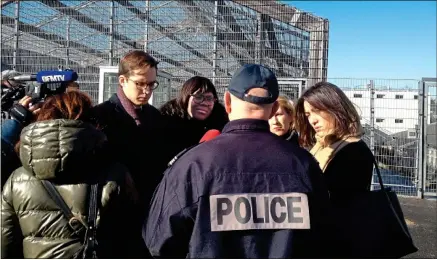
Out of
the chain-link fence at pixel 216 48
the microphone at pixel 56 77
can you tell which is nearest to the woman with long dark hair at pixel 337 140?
the microphone at pixel 56 77

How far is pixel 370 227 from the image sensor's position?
79.4 inches

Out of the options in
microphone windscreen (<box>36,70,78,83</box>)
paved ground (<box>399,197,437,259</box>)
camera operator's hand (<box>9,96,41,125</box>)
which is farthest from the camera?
paved ground (<box>399,197,437,259</box>)

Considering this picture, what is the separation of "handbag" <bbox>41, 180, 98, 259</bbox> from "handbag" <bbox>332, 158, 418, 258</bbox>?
104 centimetres

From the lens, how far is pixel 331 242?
5.93 ft

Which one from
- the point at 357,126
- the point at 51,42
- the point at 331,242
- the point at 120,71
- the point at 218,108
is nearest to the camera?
the point at 331,242

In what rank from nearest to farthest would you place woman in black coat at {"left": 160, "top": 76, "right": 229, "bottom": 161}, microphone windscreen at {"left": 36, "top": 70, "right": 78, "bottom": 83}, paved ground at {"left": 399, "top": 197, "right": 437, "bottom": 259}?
microphone windscreen at {"left": 36, "top": 70, "right": 78, "bottom": 83} < woman in black coat at {"left": 160, "top": 76, "right": 229, "bottom": 161} < paved ground at {"left": 399, "top": 197, "right": 437, "bottom": 259}

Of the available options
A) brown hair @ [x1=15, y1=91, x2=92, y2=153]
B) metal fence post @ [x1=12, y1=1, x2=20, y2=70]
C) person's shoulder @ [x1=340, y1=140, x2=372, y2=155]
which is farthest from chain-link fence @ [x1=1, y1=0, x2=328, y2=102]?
brown hair @ [x1=15, y1=91, x2=92, y2=153]

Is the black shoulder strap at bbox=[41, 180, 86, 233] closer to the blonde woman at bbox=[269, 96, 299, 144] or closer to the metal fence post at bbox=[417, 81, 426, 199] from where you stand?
the blonde woman at bbox=[269, 96, 299, 144]

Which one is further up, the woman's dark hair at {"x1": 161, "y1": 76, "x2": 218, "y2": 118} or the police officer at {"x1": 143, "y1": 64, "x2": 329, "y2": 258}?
the woman's dark hair at {"x1": 161, "y1": 76, "x2": 218, "y2": 118}

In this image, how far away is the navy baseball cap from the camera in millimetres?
1653

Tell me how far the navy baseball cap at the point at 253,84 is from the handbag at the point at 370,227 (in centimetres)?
64

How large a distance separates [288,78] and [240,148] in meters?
5.05

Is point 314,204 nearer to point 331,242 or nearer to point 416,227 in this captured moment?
point 331,242

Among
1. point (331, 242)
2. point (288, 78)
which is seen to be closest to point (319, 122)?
point (331, 242)
